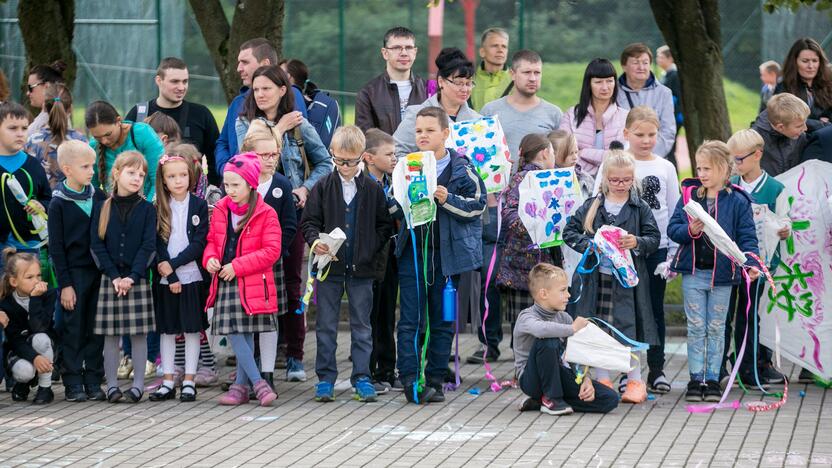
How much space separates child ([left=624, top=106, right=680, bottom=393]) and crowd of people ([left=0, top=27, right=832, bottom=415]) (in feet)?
0.05

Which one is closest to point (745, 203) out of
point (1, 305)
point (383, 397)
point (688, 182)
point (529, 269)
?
point (688, 182)

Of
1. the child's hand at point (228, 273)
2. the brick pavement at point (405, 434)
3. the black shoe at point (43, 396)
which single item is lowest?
the black shoe at point (43, 396)

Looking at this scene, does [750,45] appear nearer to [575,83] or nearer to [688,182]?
[575,83]

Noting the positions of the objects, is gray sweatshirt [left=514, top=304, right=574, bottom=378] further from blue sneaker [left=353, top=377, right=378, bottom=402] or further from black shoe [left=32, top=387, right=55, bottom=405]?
black shoe [left=32, top=387, right=55, bottom=405]

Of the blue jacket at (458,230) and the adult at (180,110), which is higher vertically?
the adult at (180,110)

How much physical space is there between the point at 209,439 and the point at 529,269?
2583 millimetres

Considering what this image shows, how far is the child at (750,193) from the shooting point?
8.34 meters

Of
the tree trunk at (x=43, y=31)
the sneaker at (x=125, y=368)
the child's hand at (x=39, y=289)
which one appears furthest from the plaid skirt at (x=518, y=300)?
the tree trunk at (x=43, y=31)

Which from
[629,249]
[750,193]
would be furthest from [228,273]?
[750,193]

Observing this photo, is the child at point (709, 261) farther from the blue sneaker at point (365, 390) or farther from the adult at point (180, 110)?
the adult at point (180, 110)

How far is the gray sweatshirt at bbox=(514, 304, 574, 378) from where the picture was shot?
772 centimetres

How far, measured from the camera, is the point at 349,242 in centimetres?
808

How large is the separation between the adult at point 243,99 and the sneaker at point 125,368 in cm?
145

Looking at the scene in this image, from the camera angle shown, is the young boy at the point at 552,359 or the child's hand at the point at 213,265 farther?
the child's hand at the point at 213,265
